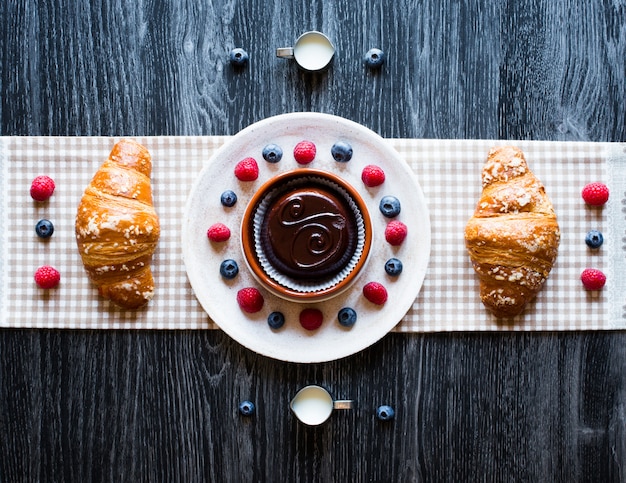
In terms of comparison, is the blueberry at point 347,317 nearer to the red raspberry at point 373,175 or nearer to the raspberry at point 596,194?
the red raspberry at point 373,175

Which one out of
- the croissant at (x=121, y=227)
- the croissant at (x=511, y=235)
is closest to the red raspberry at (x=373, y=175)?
the croissant at (x=511, y=235)

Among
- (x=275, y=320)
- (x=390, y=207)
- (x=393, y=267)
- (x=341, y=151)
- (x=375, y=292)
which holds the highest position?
(x=341, y=151)

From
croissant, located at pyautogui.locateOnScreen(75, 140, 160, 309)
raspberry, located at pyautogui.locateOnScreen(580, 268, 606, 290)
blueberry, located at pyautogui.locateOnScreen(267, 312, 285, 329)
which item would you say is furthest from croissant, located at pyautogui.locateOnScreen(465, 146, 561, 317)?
croissant, located at pyautogui.locateOnScreen(75, 140, 160, 309)

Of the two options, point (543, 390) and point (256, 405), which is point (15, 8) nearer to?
point (256, 405)

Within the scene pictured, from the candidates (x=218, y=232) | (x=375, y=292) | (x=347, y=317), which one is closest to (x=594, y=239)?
(x=375, y=292)

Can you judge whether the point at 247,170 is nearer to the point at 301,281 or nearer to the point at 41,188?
the point at 301,281

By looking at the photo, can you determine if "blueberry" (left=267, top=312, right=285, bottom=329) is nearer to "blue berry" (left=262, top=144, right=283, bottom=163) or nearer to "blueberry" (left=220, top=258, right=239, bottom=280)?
"blueberry" (left=220, top=258, right=239, bottom=280)
